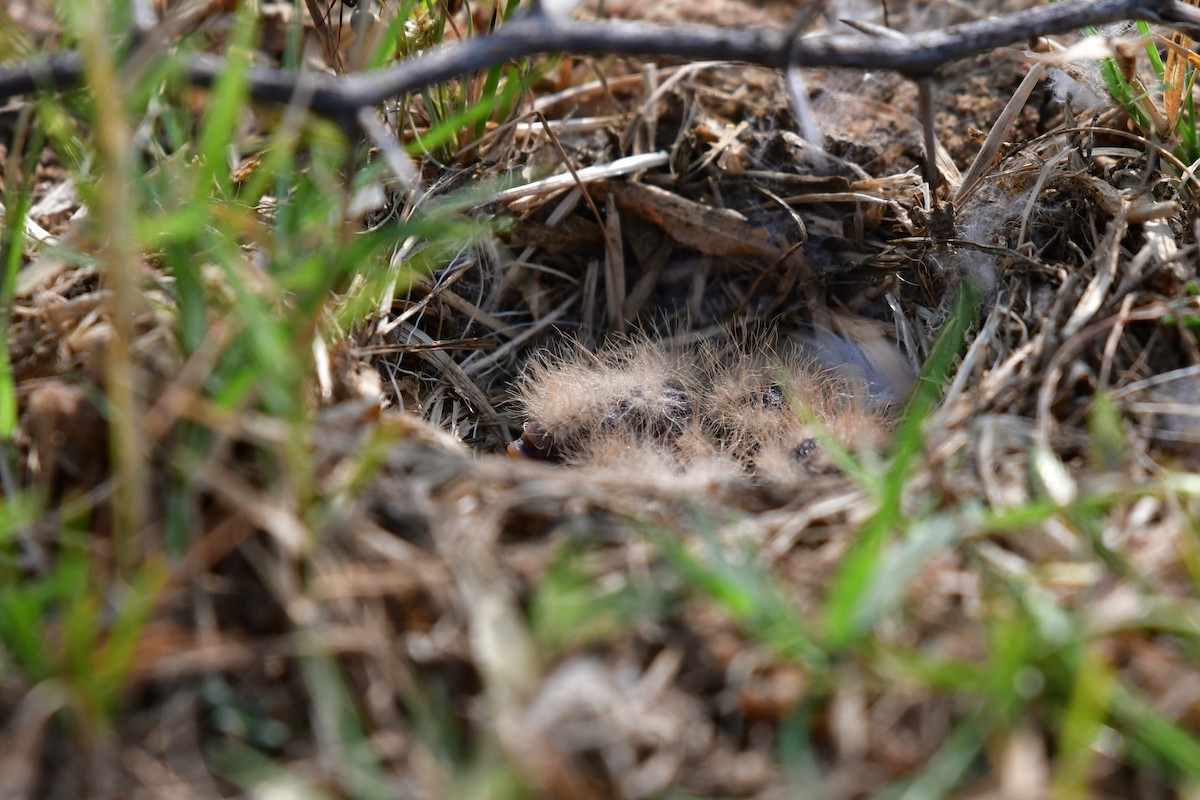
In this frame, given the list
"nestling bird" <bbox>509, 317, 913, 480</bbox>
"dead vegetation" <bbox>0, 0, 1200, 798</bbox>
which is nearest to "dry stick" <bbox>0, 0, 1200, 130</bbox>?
"dead vegetation" <bbox>0, 0, 1200, 798</bbox>

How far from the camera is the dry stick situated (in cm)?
139

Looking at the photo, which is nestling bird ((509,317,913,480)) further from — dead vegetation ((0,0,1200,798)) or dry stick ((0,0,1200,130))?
dry stick ((0,0,1200,130))

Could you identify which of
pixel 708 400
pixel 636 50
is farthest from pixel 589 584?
pixel 708 400

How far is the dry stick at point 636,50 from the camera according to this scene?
54.7 inches

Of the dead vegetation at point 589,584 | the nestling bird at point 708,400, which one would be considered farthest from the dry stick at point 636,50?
the nestling bird at point 708,400

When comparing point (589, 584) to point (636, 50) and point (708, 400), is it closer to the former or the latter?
point (636, 50)

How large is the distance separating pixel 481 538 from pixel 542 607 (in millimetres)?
167

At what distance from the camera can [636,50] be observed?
150 centimetres

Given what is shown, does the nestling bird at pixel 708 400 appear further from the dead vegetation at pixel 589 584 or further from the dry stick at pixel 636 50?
the dry stick at pixel 636 50

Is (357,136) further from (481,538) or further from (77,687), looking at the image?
(77,687)

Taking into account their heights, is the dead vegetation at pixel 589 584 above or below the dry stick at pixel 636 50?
below

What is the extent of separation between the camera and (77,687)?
3.52ft

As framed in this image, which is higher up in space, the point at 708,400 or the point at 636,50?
the point at 636,50

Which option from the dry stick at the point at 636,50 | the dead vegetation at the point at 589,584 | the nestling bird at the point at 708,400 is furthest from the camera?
the nestling bird at the point at 708,400
